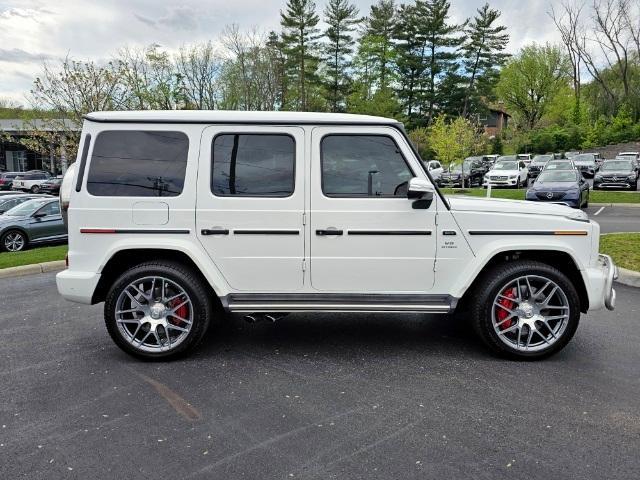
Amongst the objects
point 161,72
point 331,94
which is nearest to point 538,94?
point 331,94

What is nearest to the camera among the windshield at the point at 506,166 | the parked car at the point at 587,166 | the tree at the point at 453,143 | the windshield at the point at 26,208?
the windshield at the point at 26,208

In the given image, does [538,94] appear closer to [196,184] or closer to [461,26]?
[461,26]

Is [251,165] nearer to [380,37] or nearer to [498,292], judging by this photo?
[498,292]

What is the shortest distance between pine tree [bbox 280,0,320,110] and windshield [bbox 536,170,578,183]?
3210cm

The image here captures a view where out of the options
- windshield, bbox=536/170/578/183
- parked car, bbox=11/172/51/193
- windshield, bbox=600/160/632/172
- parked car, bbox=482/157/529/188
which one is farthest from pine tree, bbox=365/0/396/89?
windshield, bbox=536/170/578/183

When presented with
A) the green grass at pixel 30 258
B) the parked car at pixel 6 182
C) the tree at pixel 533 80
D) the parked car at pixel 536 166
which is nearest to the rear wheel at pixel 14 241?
the green grass at pixel 30 258

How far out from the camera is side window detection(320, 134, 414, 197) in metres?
4.28

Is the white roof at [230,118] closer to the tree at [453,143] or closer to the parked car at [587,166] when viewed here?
the tree at [453,143]

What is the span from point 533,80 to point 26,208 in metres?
67.6

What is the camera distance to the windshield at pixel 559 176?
1811 centimetres

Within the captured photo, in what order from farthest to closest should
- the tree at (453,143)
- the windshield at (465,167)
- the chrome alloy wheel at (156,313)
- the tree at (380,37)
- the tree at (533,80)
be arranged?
the tree at (533,80) → the tree at (380,37) → the windshield at (465,167) → the tree at (453,143) → the chrome alloy wheel at (156,313)

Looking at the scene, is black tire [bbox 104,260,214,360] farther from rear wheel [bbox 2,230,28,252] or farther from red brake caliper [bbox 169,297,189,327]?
rear wheel [bbox 2,230,28,252]

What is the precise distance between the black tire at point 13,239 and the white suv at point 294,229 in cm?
1082

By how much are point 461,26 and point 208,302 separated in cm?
5716
